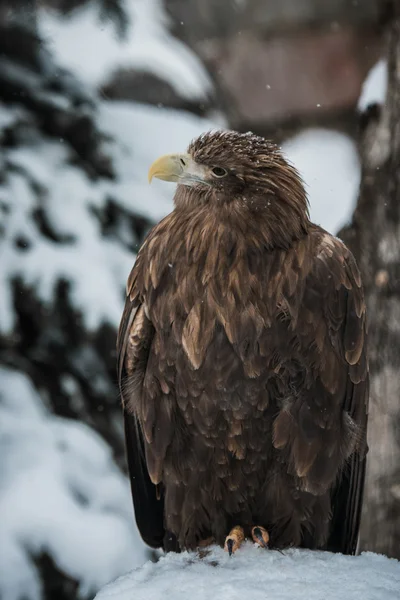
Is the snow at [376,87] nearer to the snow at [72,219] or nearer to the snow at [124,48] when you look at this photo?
the snow at [72,219]

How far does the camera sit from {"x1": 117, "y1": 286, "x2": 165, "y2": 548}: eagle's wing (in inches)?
93.6

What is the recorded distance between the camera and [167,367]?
7.48ft

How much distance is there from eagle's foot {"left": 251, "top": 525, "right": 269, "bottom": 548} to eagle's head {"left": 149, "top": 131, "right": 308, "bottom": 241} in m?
0.82

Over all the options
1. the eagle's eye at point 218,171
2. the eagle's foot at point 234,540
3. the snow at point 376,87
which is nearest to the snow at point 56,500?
the eagle's foot at point 234,540

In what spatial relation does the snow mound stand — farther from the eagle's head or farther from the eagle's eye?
the eagle's eye

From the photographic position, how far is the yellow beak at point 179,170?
2264mm

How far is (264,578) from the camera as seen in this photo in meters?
1.95

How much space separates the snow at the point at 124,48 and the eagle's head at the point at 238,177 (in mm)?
1357

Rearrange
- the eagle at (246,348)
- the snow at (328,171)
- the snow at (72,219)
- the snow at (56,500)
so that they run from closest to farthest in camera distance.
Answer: the eagle at (246,348)
the snow at (56,500)
the snow at (72,219)
the snow at (328,171)

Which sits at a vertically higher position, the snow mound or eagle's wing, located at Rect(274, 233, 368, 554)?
eagle's wing, located at Rect(274, 233, 368, 554)

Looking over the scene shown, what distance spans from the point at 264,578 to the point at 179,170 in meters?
1.04

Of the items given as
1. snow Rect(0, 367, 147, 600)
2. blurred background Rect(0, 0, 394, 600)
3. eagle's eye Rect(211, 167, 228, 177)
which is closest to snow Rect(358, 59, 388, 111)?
blurred background Rect(0, 0, 394, 600)

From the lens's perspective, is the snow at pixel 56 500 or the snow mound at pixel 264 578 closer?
the snow mound at pixel 264 578

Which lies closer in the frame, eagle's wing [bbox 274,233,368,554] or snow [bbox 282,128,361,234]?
eagle's wing [bbox 274,233,368,554]
